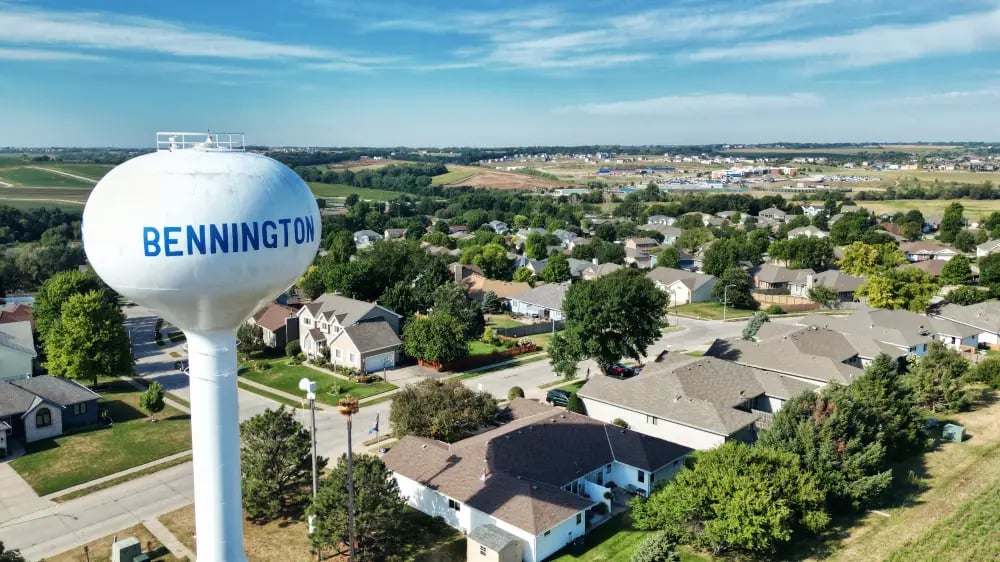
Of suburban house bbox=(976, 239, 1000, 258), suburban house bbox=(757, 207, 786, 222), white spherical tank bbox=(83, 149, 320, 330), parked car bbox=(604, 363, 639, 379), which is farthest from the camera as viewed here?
suburban house bbox=(757, 207, 786, 222)

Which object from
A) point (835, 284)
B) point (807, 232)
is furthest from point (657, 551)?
point (807, 232)

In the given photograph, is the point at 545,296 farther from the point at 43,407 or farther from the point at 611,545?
the point at 43,407

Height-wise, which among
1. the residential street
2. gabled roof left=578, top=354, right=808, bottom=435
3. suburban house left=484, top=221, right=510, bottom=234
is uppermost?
suburban house left=484, top=221, right=510, bottom=234

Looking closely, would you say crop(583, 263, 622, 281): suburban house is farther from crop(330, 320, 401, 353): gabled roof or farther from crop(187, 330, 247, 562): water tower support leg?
crop(187, 330, 247, 562): water tower support leg

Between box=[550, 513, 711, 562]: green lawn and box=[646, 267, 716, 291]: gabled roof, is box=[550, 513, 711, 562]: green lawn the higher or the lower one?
the lower one

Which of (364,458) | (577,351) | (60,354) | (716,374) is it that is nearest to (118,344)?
(60,354)

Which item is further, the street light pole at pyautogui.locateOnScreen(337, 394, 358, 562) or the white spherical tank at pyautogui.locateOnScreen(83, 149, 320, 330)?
the street light pole at pyautogui.locateOnScreen(337, 394, 358, 562)

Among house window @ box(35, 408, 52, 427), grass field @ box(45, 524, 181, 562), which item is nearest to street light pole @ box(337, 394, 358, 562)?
grass field @ box(45, 524, 181, 562)
